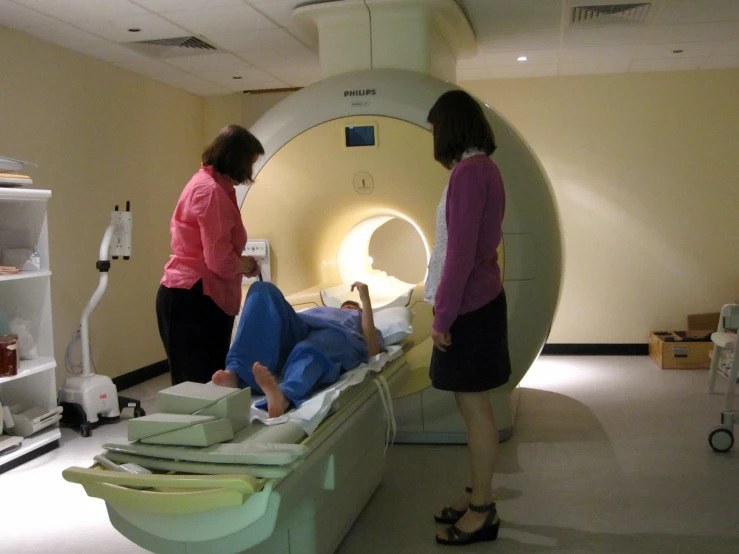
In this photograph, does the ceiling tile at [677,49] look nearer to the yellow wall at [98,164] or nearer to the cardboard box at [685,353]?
the cardboard box at [685,353]

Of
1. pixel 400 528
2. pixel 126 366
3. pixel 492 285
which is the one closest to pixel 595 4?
pixel 492 285

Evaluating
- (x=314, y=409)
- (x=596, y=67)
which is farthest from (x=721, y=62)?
(x=314, y=409)

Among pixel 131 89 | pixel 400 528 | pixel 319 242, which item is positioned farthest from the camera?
pixel 131 89

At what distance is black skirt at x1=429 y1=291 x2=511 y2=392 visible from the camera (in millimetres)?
1964

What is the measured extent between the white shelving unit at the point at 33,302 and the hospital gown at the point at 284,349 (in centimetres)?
135

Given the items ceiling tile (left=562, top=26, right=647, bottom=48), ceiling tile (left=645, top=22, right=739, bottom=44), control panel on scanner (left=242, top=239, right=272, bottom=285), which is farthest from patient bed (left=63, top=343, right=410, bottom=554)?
ceiling tile (left=645, top=22, right=739, bottom=44)

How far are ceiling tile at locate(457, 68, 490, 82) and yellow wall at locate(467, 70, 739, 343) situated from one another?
0.09 metres

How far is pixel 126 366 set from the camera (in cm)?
416

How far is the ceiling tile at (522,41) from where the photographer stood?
3539 millimetres

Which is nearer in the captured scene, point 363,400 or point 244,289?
point 363,400

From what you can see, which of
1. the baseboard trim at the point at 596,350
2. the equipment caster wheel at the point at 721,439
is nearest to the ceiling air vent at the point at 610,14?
the equipment caster wheel at the point at 721,439

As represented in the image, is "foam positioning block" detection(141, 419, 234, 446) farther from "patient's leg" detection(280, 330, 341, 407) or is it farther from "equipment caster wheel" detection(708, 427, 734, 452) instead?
"equipment caster wheel" detection(708, 427, 734, 452)

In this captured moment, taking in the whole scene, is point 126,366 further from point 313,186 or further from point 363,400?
point 363,400

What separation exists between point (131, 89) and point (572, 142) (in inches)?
104
